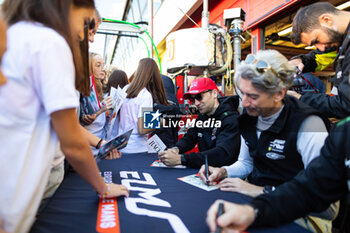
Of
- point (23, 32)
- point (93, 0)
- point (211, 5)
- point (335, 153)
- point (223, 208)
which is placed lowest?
point (223, 208)

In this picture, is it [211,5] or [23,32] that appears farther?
[211,5]

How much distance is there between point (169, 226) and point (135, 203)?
247mm

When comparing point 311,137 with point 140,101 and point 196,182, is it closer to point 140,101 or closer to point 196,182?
point 196,182

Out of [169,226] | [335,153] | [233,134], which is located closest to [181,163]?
[233,134]

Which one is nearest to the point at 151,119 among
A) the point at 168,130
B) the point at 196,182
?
the point at 168,130

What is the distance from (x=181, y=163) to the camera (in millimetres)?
1667

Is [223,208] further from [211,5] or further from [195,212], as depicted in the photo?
[211,5]

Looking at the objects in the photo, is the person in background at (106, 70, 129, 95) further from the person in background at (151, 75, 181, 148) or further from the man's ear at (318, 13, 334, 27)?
the man's ear at (318, 13, 334, 27)

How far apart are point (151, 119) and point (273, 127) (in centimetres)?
140

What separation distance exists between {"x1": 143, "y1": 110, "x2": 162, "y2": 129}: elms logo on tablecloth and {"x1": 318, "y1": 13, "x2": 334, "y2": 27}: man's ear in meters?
1.56

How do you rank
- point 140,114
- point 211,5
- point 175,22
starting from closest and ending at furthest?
point 140,114 < point 211,5 < point 175,22

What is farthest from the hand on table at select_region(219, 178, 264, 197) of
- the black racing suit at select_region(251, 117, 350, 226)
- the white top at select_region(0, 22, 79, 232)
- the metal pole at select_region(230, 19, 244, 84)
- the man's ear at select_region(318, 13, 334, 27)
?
the metal pole at select_region(230, 19, 244, 84)

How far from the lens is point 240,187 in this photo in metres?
1.14

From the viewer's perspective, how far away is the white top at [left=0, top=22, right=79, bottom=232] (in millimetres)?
602
